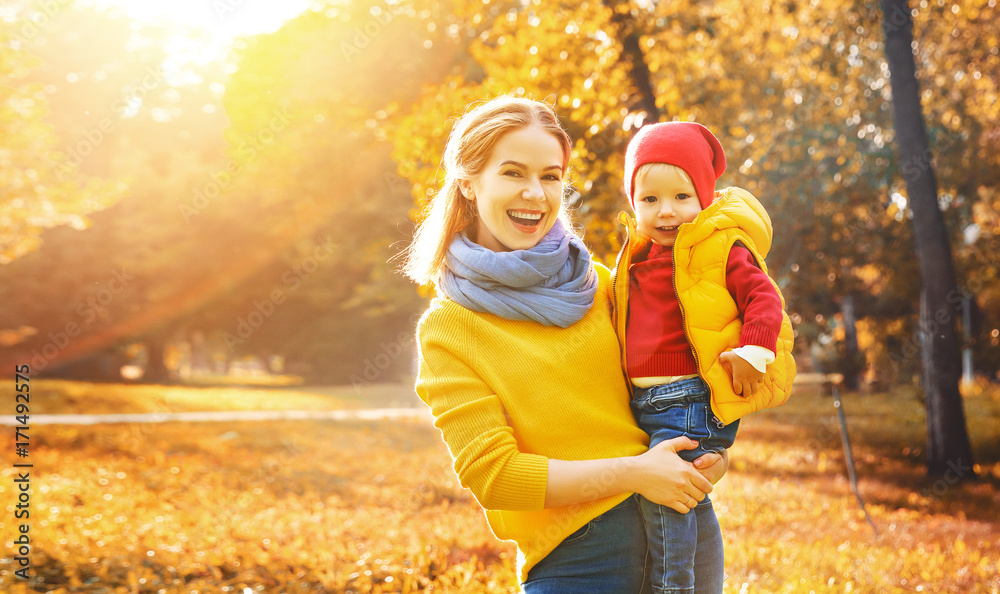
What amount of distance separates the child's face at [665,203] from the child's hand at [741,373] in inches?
18.7

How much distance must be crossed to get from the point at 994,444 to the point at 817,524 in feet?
25.1

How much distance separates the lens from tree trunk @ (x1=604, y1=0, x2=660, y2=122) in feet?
22.6

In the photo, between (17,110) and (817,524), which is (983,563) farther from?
(17,110)

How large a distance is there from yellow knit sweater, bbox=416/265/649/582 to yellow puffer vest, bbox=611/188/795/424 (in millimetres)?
206

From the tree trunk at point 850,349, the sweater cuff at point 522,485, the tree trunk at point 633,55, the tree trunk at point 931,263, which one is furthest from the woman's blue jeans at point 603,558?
the tree trunk at point 850,349

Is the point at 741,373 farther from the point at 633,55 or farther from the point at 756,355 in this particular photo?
the point at 633,55

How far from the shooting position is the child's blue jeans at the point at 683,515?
209cm

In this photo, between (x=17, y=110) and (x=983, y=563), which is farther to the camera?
(x=17, y=110)

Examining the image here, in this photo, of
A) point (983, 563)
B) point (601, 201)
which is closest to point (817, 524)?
point (983, 563)

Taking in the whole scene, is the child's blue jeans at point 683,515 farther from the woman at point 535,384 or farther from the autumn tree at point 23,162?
the autumn tree at point 23,162

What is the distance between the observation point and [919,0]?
10.8m

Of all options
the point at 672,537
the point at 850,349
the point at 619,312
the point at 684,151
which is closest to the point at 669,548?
the point at 672,537

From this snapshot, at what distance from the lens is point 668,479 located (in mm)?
2039

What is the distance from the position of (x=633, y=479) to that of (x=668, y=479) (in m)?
0.09
